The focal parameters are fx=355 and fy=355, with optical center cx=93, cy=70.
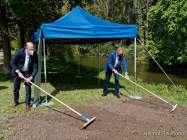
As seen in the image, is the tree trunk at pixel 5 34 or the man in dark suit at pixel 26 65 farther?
the tree trunk at pixel 5 34

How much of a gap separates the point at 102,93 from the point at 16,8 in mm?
5756

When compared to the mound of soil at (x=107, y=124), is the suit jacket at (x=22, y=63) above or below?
above

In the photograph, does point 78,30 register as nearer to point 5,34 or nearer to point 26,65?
point 26,65

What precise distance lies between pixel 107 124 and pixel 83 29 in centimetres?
397

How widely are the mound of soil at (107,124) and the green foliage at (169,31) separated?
14.1 m

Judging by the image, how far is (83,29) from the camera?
36.0 ft

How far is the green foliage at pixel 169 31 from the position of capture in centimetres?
2328

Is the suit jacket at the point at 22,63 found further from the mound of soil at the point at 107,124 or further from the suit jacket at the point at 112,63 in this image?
the suit jacket at the point at 112,63

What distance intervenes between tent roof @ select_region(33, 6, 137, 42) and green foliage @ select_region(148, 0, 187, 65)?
11.7 m

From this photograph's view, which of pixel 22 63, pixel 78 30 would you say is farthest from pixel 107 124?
pixel 78 30

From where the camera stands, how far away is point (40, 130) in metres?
7.46

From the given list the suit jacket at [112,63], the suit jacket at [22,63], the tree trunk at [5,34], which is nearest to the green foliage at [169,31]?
the tree trunk at [5,34]

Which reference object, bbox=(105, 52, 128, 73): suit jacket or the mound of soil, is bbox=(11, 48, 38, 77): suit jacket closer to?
the mound of soil

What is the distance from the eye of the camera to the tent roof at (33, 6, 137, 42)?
10555 mm
